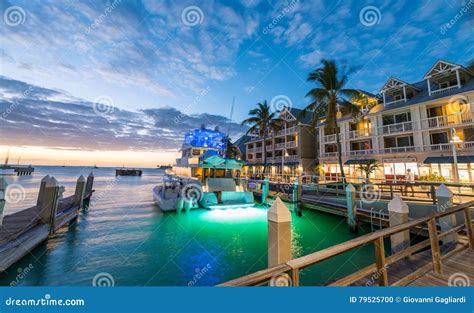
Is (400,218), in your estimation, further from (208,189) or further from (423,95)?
(423,95)

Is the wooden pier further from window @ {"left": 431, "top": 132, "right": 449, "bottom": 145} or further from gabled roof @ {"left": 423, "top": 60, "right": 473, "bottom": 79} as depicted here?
gabled roof @ {"left": 423, "top": 60, "right": 473, "bottom": 79}

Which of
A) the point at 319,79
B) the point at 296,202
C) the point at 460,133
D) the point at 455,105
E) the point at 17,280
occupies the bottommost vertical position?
the point at 17,280

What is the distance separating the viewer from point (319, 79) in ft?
59.7

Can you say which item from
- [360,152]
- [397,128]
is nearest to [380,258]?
[397,128]

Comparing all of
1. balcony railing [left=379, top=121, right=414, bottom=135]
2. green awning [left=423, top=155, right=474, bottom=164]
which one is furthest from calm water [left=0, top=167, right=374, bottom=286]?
balcony railing [left=379, top=121, right=414, bottom=135]

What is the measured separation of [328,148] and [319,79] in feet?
34.8

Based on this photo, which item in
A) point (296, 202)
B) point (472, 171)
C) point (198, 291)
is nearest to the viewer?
point (198, 291)

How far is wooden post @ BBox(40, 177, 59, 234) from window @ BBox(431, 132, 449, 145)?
2697 centimetres

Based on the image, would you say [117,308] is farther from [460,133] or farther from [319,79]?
[460,133]

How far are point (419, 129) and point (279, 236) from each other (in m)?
22.1

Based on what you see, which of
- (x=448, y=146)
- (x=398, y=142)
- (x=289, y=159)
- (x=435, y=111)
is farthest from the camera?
(x=289, y=159)

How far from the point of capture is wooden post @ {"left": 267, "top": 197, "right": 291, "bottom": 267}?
278cm

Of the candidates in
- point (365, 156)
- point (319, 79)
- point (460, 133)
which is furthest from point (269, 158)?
point (460, 133)

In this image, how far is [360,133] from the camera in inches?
872
